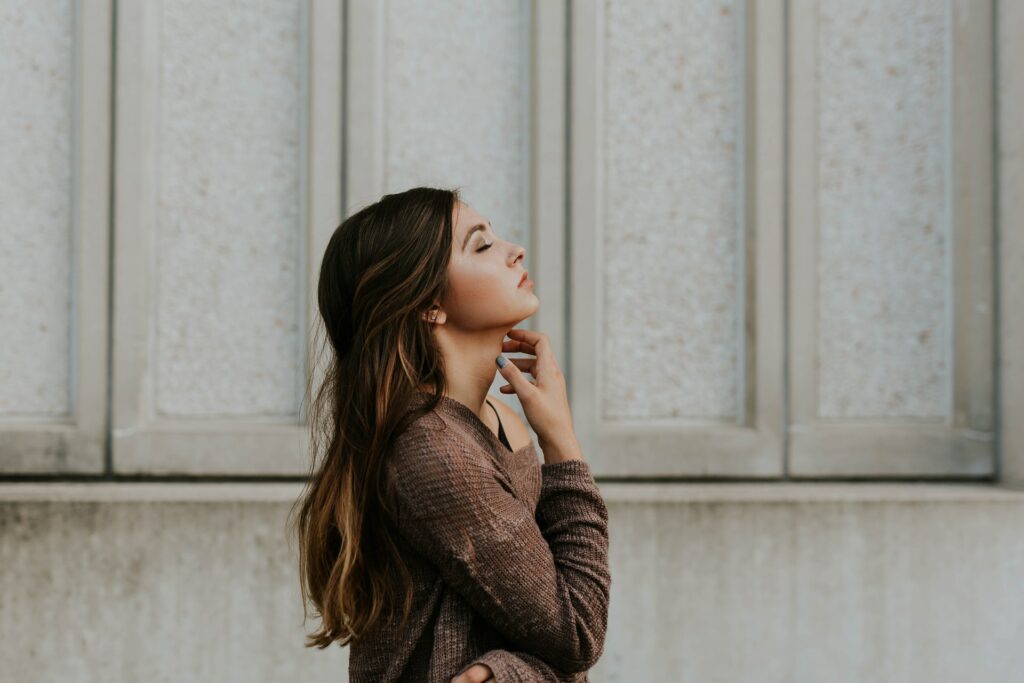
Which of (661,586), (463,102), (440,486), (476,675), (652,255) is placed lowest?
(661,586)

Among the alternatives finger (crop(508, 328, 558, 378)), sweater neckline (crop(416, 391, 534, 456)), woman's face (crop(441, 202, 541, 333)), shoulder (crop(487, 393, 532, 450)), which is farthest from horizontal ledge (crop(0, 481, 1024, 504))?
woman's face (crop(441, 202, 541, 333))

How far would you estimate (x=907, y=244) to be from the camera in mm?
3900

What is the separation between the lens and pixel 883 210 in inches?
154

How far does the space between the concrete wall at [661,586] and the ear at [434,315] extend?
1902 millimetres

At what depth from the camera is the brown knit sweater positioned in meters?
1.66

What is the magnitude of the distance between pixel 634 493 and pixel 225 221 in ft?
6.66

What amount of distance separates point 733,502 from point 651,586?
18.2 inches

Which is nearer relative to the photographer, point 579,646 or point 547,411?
point 579,646

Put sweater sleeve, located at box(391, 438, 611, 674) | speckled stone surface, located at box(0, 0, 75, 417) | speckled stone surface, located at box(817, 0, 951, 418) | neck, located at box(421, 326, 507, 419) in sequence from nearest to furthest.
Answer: sweater sleeve, located at box(391, 438, 611, 674), neck, located at box(421, 326, 507, 419), speckled stone surface, located at box(0, 0, 75, 417), speckled stone surface, located at box(817, 0, 951, 418)

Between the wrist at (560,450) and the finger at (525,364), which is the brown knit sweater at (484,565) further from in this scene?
the finger at (525,364)

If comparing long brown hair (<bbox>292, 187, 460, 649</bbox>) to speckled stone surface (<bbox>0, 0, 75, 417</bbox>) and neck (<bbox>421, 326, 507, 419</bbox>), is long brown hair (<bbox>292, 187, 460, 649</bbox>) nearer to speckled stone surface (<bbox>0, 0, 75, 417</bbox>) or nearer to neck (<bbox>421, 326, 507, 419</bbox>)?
neck (<bbox>421, 326, 507, 419</bbox>)

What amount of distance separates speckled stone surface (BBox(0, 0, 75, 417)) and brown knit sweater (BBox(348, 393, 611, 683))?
260 centimetres

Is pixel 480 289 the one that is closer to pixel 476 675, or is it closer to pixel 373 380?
pixel 373 380

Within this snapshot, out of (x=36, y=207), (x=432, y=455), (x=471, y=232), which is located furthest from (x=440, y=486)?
(x=36, y=207)
